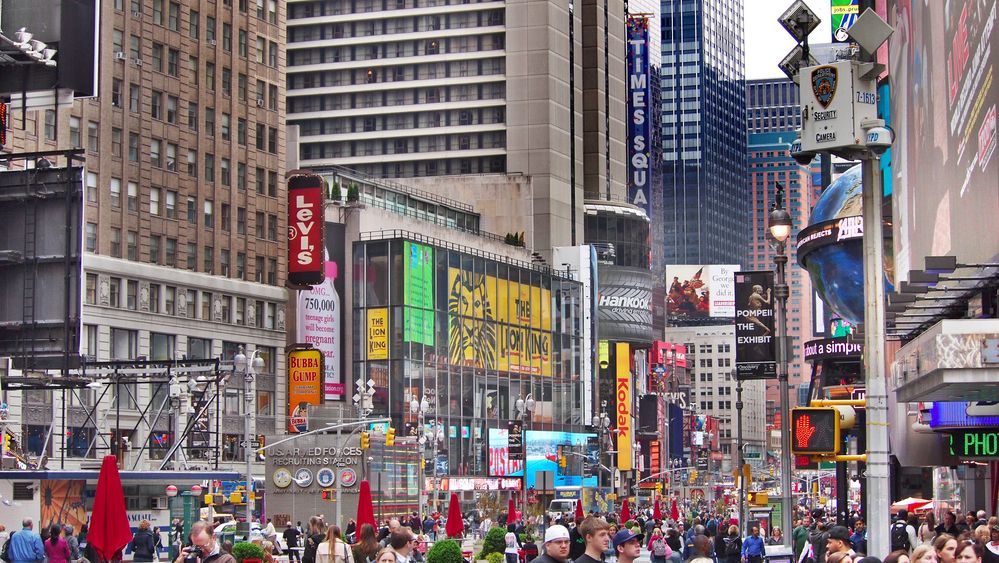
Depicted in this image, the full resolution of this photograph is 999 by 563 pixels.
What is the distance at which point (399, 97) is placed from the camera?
14138cm

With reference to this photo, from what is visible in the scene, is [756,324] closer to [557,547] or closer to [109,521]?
[109,521]

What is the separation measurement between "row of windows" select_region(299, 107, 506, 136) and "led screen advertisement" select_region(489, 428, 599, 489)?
97.1ft

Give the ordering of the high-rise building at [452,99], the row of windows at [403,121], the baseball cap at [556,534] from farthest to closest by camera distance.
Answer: the row of windows at [403,121]
the high-rise building at [452,99]
the baseball cap at [556,534]

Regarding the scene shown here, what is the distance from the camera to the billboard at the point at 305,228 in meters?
94.4

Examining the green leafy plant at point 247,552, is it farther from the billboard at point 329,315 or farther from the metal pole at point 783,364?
the billboard at point 329,315

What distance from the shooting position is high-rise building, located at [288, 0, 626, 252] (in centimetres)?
13738

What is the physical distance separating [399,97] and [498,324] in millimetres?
30330

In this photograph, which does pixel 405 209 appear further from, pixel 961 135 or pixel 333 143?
pixel 961 135

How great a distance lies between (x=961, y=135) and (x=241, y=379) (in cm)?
7207

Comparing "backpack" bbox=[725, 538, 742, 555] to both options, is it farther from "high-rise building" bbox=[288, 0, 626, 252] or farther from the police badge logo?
"high-rise building" bbox=[288, 0, 626, 252]

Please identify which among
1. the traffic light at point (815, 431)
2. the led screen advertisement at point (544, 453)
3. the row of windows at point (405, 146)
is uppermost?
the row of windows at point (405, 146)

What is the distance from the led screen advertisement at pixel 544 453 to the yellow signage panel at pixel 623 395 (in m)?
29.0

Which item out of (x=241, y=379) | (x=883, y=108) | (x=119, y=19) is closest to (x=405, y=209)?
(x=241, y=379)

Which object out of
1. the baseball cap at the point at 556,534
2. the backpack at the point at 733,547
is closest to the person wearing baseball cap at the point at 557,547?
the baseball cap at the point at 556,534
